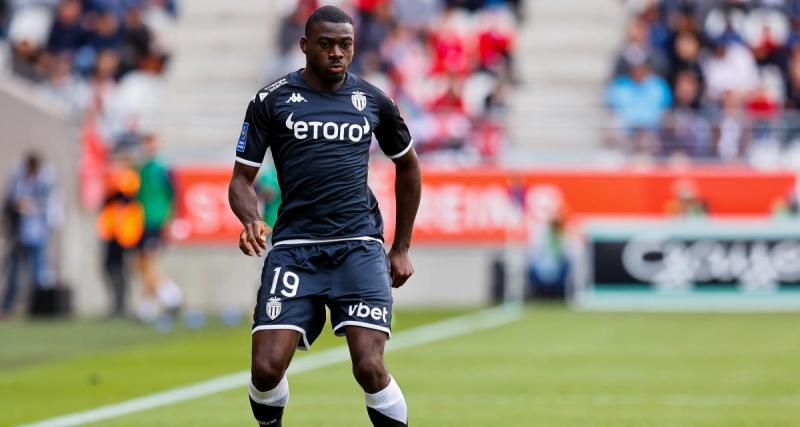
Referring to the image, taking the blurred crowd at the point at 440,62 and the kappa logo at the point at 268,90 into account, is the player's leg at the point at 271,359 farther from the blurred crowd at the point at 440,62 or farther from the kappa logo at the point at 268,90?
the blurred crowd at the point at 440,62

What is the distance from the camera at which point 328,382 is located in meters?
14.4

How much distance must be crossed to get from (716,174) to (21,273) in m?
10.6

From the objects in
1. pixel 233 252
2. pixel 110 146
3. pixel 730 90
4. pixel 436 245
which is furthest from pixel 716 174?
pixel 110 146

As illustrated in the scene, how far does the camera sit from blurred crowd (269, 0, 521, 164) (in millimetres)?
27047

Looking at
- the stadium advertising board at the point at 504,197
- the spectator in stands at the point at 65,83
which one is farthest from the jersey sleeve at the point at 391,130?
the spectator in stands at the point at 65,83

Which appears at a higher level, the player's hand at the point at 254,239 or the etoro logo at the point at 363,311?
the player's hand at the point at 254,239

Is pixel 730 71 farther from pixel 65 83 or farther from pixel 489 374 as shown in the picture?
pixel 489 374

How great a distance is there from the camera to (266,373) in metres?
8.21

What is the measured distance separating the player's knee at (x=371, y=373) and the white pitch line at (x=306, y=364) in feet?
11.9

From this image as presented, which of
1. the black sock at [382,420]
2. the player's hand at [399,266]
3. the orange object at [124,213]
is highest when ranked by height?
the player's hand at [399,266]

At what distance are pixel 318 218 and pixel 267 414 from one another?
101cm

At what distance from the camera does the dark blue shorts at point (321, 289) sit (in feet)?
27.2

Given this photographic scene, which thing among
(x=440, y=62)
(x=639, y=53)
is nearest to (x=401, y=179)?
(x=639, y=53)

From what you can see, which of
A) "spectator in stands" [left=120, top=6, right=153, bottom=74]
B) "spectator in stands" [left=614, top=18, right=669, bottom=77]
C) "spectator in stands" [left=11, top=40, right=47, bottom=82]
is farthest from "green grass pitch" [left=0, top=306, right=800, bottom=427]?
"spectator in stands" [left=120, top=6, right=153, bottom=74]
